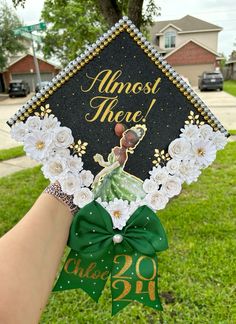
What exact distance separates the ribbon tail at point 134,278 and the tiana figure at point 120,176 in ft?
0.63

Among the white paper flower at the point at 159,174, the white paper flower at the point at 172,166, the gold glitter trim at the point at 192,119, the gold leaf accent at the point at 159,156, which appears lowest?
the white paper flower at the point at 159,174

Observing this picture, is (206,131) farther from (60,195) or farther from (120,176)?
(60,195)

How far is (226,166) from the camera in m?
4.68

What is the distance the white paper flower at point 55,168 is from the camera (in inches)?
37.8

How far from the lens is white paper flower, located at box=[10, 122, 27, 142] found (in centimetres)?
92

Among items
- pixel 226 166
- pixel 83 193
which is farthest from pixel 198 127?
pixel 226 166

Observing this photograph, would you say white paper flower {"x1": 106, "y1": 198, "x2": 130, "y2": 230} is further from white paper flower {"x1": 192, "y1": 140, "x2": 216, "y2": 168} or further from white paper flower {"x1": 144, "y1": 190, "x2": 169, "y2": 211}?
white paper flower {"x1": 192, "y1": 140, "x2": 216, "y2": 168}

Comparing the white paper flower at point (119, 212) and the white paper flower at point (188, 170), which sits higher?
the white paper flower at point (188, 170)

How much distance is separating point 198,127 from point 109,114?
27cm

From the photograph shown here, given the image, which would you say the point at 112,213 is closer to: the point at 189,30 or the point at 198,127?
A: the point at 198,127

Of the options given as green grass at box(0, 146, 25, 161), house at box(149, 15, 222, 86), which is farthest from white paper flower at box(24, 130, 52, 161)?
house at box(149, 15, 222, 86)

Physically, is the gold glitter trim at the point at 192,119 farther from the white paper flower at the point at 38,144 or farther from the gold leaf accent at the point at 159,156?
the white paper flower at the point at 38,144

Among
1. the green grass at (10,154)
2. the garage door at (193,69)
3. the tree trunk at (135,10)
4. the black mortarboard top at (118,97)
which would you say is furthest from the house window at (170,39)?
the black mortarboard top at (118,97)

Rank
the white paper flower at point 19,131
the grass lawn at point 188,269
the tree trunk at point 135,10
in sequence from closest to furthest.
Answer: the white paper flower at point 19,131 < the grass lawn at point 188,269 < the tree trunk at point 135,10
